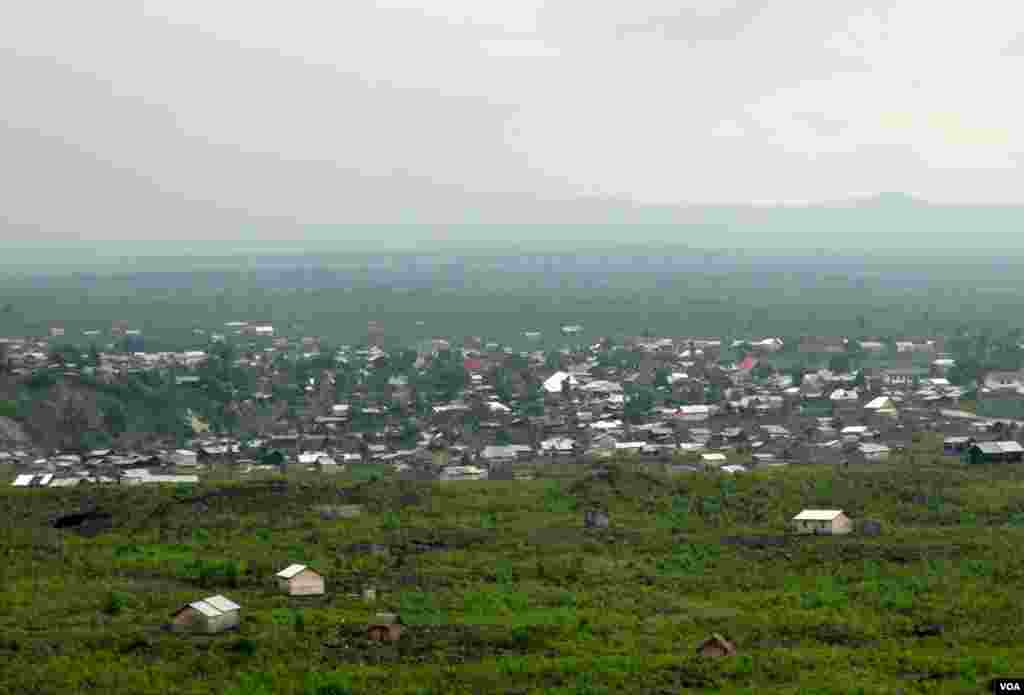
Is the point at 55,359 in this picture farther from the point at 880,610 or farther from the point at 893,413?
the point at 880,610

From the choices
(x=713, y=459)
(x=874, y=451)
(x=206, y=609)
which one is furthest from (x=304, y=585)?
(x=874, y=451)

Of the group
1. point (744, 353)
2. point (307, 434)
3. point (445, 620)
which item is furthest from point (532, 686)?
point (744, 353)

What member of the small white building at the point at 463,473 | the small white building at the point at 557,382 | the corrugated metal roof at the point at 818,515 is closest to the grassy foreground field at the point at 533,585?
the corrugated metal roof at the point at 818,515

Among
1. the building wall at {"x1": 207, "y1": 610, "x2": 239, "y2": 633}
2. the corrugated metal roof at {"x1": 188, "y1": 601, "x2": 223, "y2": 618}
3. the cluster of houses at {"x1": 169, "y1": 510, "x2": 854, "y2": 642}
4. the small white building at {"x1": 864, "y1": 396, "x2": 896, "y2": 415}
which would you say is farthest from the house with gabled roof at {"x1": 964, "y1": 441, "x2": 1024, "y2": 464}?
the corrugated metal roof at {"x1": 188, "y1": 601, "x2": 223, "y2": 618}

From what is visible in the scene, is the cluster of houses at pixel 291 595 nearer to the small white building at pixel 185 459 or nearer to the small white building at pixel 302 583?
the small white building at pixel 302 583

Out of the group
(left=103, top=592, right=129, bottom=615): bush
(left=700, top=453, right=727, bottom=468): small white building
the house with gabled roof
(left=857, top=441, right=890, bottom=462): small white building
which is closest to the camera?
(left=103, top=592, right=129, bottom=615): bush

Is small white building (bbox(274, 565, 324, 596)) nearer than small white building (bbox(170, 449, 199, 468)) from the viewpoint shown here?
Yes

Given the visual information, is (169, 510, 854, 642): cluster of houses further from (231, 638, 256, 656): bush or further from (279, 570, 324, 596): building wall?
(231, 638, 256, 656): bush
